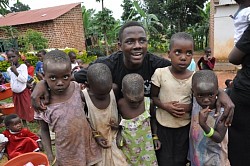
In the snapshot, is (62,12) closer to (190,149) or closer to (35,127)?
(35,127)

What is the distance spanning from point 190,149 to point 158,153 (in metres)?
0.24

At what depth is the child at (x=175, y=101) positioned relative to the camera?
1.78 metres

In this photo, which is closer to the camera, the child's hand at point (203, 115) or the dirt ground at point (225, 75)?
the child's hand at point (203, 115)

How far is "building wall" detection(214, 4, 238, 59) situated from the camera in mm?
8820

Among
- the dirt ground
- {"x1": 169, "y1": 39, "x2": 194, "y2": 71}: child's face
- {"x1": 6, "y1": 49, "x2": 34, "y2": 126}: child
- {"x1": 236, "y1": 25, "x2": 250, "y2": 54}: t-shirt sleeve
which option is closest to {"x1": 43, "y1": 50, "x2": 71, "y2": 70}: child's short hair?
{"x1": 169, "y1": 39, "x2": 194, "y2": 71}: child's face

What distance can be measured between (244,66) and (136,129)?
931mm

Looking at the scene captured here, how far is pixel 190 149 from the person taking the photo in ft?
6.05

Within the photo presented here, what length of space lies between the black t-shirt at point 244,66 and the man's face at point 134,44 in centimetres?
67

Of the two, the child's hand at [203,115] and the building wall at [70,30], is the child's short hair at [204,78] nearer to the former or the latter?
the child's hand at [203,115]

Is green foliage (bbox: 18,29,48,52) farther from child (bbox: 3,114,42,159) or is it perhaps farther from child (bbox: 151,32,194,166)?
child (bbox: 151,32,194,166)

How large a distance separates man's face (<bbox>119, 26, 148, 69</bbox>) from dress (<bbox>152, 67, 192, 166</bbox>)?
0.17 m

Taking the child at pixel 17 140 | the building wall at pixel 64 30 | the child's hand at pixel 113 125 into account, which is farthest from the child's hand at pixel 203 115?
the building wall at pixel 64 30

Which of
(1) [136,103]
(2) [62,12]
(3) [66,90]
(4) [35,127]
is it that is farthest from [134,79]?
(2) [62,12]

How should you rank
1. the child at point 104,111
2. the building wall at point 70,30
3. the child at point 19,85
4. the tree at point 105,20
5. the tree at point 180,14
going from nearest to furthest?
the child at point 104,111
the child at point 19,85
the tree at point 105,20
the building wall at point 70,30
the tree at point 180,14
